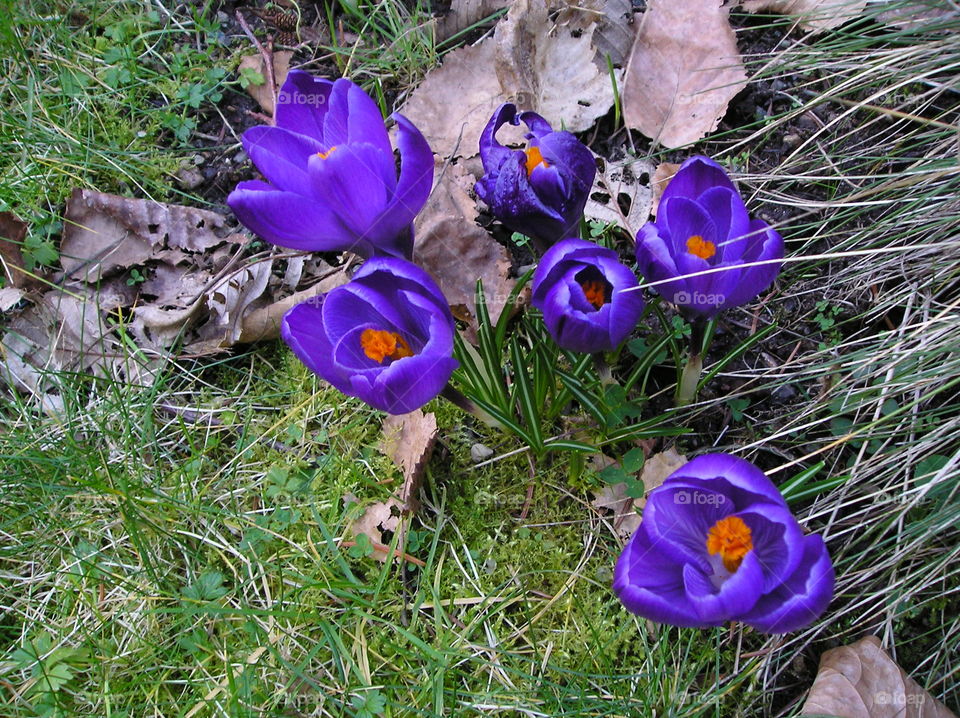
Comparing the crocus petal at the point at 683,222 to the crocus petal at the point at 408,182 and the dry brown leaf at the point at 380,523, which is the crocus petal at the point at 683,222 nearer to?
the crocus petal at the point at 408,182

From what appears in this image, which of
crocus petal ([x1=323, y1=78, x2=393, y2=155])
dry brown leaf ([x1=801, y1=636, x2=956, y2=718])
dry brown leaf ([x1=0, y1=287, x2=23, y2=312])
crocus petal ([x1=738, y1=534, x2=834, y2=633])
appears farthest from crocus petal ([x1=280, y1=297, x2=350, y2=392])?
dry brown leaf ([x1=0, y1=287, x2=23, y2=312])

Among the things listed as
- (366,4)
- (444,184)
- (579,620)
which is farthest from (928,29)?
(366,4)

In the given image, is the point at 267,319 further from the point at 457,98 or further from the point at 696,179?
the point at 696,179

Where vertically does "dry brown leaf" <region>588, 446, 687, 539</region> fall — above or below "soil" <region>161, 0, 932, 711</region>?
below

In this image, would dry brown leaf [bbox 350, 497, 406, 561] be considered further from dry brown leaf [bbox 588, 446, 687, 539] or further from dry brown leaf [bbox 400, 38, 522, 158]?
dry brown leaf [bbox 400, 38, 522, 158]

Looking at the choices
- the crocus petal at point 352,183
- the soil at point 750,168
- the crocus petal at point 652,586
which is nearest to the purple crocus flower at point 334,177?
the crocus petal at point 352,183

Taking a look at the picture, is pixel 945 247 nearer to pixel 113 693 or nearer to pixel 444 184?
pixel 444 184
